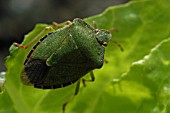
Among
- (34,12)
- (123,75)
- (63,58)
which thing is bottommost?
(34,12)

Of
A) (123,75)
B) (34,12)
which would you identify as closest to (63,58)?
(123,75)

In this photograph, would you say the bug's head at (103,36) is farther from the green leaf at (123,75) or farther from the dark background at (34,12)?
the dark background at (34,12)

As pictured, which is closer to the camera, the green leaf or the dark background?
the green leaf

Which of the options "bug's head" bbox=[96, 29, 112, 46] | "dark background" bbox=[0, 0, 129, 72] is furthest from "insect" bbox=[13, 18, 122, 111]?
"dark background" bbox=[0, 0, 129, 72]

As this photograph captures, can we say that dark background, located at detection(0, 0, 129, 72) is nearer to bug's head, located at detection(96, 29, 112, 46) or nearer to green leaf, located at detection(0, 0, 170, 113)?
bug's head, located at detection(96, 29, 112, 46)

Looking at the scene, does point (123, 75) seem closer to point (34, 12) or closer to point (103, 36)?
point (103, 36)

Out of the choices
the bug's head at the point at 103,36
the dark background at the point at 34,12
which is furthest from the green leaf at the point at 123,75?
the dark background at the point at 34,12
